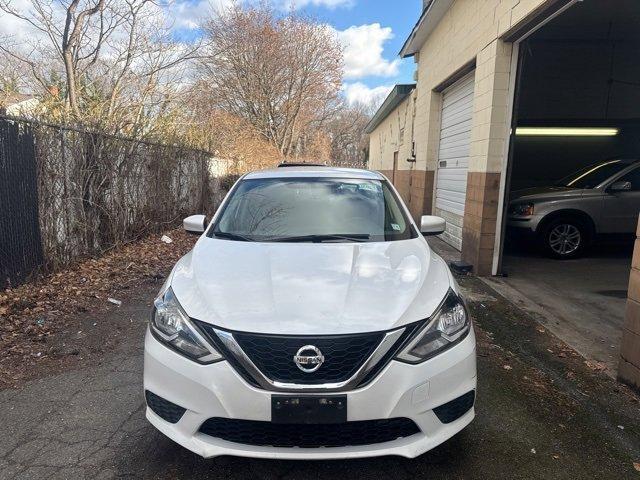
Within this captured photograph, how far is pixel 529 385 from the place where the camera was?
11.1 feet

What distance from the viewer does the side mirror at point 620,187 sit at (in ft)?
24.8

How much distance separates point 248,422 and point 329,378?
44cm

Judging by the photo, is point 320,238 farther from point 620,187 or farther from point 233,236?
point 620,187

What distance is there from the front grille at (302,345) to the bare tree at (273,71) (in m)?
26.9

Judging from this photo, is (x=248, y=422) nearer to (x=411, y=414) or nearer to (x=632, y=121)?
(x=411, y=414)

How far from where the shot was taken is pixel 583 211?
7.64 m

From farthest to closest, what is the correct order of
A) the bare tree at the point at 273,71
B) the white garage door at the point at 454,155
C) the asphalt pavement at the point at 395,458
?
the bare tree at the point at 273,71 → the white garage door at the point at 454,155 → the asphalt pavement at the point at 395,458

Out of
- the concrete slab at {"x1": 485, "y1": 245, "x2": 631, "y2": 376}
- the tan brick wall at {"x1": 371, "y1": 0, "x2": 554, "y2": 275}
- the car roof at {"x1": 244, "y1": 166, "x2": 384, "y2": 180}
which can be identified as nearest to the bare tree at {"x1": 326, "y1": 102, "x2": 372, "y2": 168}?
the tan brick wall at {"x1": 371, "y1": 0, "x2": 554, "y2": 275}

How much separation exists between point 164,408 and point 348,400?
96 centimetres

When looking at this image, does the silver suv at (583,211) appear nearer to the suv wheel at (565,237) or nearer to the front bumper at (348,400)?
the suv wheel at (565,237)

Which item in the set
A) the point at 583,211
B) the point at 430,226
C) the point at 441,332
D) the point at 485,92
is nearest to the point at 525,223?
the point at 583,211

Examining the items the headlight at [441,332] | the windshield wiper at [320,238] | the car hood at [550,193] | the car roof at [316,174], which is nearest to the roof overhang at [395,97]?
the car hood at [550,193]

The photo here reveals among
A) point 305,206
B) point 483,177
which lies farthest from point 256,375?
point 483,177

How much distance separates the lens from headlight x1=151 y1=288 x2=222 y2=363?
214cm
